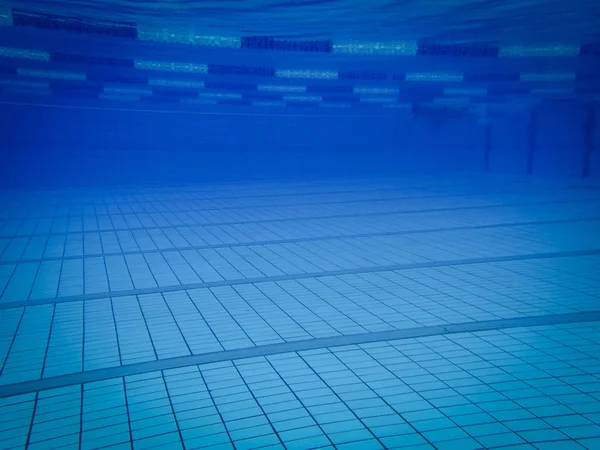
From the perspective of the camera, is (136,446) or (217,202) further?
(217,202)

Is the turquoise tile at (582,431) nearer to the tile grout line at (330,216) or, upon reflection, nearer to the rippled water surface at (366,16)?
the rippled water surface at (366,16)

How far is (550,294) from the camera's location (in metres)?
5.31

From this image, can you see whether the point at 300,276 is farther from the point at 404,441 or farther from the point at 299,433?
the point at 404,441

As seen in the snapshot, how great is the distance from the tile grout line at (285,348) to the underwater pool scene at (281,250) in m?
0.03

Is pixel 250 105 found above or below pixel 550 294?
above

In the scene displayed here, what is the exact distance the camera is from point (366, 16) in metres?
8.11

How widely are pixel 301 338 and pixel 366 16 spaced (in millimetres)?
5995

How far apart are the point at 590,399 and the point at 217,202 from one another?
486 inches

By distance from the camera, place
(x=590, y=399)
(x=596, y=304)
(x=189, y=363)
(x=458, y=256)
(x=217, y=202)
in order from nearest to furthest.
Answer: (x=590, y=399) < (x=189, y=363) < (x=596, y=304) < (x=458, y=256) < (x=217, y=202)

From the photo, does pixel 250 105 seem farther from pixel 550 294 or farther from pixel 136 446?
pixel 136 446

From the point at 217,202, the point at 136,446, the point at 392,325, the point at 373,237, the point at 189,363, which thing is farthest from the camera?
the point at 217,202

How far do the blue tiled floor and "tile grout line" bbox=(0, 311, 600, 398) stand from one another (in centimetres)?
2

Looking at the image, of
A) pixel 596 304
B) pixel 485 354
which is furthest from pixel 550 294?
pixel 485 354

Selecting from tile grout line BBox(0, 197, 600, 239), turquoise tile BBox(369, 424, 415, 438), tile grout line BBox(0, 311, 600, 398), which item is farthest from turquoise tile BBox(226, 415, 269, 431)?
tile grout line BBox(0, 197, 600, 239)
